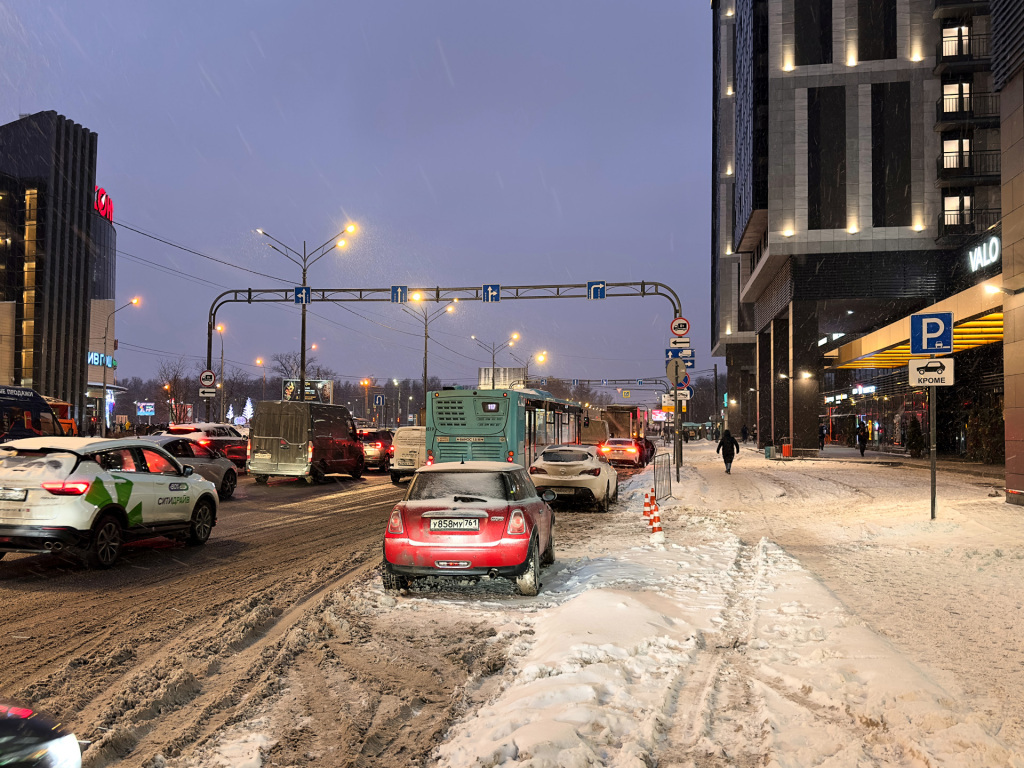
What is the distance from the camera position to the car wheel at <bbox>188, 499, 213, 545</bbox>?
11492 millimetres

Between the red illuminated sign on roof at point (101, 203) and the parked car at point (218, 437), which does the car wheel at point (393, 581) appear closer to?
the parked car at point (218, 437)

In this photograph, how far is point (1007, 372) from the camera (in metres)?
16.0

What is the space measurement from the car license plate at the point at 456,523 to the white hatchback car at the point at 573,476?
28.7 feet

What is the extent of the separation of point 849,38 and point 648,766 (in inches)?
1895

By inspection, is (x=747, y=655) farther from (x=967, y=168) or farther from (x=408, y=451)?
(x=967, y=168)

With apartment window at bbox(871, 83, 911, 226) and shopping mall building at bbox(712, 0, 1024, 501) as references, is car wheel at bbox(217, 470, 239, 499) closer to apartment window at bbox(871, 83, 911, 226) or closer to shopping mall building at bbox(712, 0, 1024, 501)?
shopping mall building at bbox(712, 0, 1024, 501)

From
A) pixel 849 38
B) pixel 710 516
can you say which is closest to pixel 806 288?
pixel 849 38

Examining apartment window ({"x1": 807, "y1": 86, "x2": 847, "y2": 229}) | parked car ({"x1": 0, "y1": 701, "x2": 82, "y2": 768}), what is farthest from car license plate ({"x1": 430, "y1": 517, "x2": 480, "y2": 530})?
apartment window ({"x1": 807, "y1": 86, "x2": 847, "y2": 229})

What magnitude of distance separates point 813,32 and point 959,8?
7.39 metres

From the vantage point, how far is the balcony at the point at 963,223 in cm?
4144

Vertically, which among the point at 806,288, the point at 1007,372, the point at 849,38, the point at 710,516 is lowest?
the point at 710,516

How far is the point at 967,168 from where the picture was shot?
42.4m

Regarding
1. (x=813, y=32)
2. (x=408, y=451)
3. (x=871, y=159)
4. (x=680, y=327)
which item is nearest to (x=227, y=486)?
(x=408, y=451)

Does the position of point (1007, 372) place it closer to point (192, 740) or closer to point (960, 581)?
point (960, 581)
